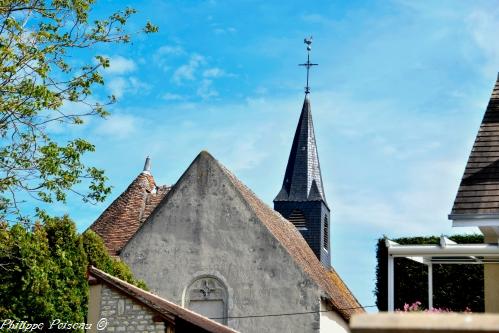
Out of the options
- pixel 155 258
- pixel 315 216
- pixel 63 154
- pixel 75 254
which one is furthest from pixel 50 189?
pixel 315 216

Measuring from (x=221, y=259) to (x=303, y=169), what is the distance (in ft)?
35.4

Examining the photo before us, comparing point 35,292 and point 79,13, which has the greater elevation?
point 79,13

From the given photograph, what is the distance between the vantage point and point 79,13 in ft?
44.8

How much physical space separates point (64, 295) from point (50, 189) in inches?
127

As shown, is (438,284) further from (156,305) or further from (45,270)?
(45,270)

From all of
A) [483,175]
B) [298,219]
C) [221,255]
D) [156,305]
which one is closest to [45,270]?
[156,305]

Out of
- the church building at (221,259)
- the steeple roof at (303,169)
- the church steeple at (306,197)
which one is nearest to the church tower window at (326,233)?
the church steeple at (306,197)

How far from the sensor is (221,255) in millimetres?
21766

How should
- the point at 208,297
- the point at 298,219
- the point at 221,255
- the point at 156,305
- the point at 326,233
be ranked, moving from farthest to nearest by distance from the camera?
the point at 326,233 < the point at 298,219 < the point at 221,255 < the point at 208,297 < the point at 156,305

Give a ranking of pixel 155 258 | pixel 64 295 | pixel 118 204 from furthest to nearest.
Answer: pixel 118 204 → pixel 155 258 → pixel 64 295

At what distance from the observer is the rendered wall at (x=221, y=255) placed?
68.9 ft

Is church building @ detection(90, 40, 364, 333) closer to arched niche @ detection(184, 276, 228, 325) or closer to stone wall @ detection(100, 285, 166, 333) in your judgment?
arched niche @ detection(184, 276, 228, 325)

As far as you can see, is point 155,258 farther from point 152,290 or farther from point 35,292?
point 35,292

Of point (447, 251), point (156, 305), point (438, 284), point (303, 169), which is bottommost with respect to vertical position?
point (156, 305)
